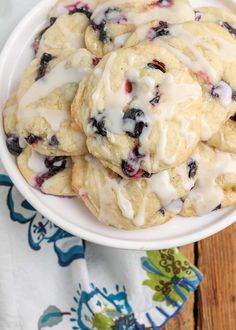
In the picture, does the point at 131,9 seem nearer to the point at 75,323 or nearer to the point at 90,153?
the point at 90,153

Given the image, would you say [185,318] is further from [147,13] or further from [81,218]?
[147,13]

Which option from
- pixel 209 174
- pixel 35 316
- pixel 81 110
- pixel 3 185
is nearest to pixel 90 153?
pixel 81 110

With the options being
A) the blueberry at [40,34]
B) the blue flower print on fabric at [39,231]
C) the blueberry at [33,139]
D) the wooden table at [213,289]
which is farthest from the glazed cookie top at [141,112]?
the wooden table at [213,289]

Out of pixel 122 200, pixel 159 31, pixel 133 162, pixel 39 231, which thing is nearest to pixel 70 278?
pixel 39 231

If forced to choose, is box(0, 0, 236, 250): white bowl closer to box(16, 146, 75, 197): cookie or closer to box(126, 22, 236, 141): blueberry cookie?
box(16, 146, 75, 197): cookie

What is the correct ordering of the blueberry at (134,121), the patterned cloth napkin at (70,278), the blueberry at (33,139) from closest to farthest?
the blueberry at (134,121)
the blueberry at (33,139)
the patterned cloth napkin at (70,278)

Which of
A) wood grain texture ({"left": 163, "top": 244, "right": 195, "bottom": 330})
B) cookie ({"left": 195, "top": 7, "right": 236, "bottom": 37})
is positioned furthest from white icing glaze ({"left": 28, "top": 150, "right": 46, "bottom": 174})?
wood grain texture ({"left": 163, "top": 244, "right": 195, "bottom": 330})

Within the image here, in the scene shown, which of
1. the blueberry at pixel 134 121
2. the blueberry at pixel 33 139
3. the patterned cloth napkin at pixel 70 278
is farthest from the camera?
the patterned cloth napkin at pixel 70 278

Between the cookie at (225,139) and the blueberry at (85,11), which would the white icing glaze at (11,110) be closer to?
the blueberry at (85,11)
